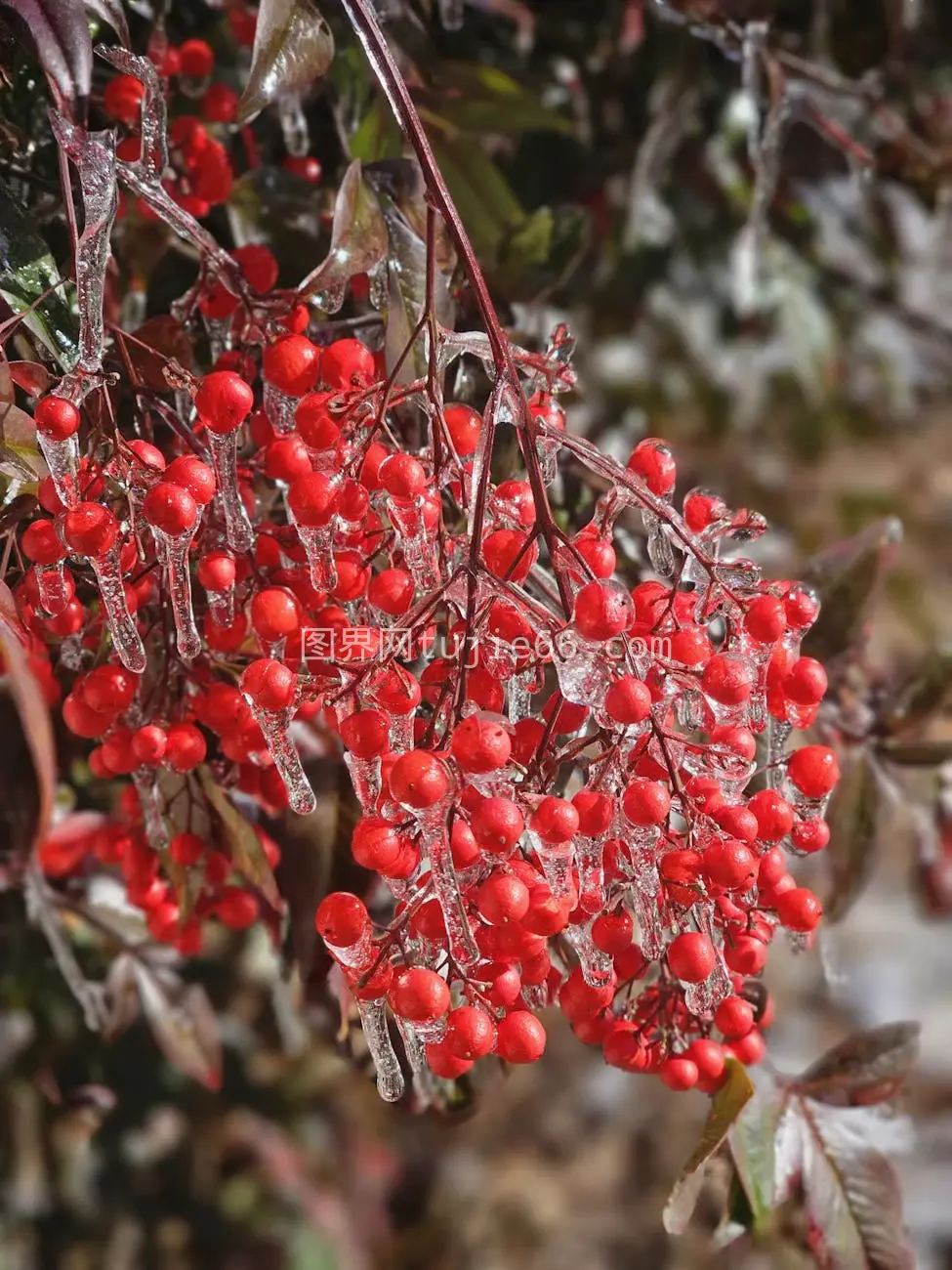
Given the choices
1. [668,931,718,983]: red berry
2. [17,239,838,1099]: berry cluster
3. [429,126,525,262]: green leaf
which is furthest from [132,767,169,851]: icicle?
[429,126,525,262]: green leaf

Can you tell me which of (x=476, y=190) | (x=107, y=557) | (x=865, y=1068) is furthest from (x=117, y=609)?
(x=865, y=1068)

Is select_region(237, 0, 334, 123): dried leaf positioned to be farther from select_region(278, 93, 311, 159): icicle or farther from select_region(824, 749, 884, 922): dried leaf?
select_region(824, 749, 884, 922): dried leaf

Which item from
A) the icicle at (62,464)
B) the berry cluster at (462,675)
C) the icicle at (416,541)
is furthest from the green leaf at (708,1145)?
the icicle at (62,464)

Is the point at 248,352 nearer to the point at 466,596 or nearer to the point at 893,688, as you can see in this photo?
the point at 466,596

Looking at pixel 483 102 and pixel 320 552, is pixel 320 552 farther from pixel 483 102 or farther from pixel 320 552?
pixel 483 102

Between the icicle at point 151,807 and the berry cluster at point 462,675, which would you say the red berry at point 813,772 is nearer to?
the berry cluster at point 462,675

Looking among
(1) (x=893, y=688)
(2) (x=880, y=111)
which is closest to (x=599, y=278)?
(2) (x=880, y=111)
